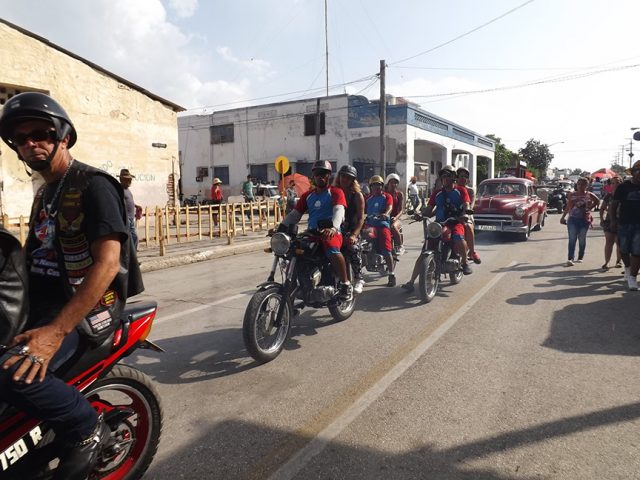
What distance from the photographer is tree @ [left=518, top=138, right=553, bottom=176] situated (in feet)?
251

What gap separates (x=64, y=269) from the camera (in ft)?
6.95

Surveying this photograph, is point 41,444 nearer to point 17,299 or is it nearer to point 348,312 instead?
point 17,299

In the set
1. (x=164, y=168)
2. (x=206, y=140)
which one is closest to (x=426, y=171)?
(x=206, y=140)

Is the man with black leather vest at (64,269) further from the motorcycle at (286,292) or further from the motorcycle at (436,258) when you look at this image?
the motorcycle at (436,258)

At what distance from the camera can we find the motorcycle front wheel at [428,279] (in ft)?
21.5

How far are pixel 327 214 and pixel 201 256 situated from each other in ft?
→ 21.5

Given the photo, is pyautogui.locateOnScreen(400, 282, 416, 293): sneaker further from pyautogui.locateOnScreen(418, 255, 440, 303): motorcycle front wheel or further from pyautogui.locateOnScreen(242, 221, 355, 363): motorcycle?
pyautogui.locateOnScreen(242, 221, 355, 363): motorcycle

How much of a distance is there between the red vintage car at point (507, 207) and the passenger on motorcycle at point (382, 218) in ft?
23.7

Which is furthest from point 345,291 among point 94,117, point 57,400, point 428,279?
point 94,117

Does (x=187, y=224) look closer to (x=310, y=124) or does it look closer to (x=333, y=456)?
(x=333, y=456)

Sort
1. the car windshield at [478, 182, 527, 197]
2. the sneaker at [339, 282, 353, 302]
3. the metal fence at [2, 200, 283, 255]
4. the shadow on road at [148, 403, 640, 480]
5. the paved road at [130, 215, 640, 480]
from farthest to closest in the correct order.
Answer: the car windshield at [478, 182, 527, 197] → the metal fence at [2, 200, 283, 255] → the sneaker at [339, 282, 353, 302] → the paved road at [130, 215, 640, 480] → the shadow on road at [148, 403, 640, 480]

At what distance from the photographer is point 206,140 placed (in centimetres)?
3728

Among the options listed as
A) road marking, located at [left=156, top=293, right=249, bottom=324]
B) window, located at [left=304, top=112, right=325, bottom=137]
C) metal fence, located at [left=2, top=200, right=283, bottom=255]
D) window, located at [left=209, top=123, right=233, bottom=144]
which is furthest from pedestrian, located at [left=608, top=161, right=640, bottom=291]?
window, located at [left=209, top=123, right=233, bottom=144]

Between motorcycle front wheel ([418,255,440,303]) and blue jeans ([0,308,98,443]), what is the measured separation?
506 centimetres
